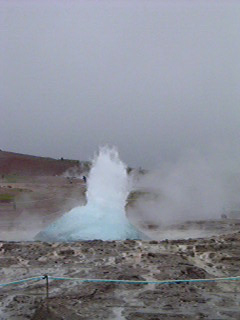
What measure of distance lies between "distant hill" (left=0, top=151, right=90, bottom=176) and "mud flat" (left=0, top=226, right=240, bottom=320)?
38473mm

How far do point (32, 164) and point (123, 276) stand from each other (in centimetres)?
4588

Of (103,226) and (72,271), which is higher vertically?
(103,226)

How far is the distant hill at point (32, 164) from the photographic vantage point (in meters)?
50.6

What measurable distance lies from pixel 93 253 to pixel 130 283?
2.91 m

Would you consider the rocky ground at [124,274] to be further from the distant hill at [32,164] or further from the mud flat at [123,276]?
the distant hill at [32,164]

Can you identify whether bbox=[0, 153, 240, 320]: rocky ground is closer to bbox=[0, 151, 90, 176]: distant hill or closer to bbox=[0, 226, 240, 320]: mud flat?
bbox=[0, 226, 240, 320]: mud flat

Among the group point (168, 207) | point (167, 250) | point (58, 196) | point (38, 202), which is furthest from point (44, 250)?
point (58, 196)

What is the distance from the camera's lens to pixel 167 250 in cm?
1153

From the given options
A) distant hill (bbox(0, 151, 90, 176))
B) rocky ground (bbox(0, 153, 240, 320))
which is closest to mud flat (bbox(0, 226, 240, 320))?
rocky ground (bbox(0, 153, 240, 320))

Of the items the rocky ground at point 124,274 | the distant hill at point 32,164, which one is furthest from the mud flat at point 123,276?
the distant hill at point 32,164

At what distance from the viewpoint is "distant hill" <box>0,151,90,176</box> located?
50.6 meters

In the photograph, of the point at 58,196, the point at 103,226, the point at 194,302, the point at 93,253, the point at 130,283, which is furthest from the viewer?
the point at 58,196

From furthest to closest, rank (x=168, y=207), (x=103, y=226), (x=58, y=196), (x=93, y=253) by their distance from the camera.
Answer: (x=58, y=196)
(x=168, y=207)
(x=103, y=226)
(x=93, y=253)

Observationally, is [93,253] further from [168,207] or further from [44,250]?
[168,207]
